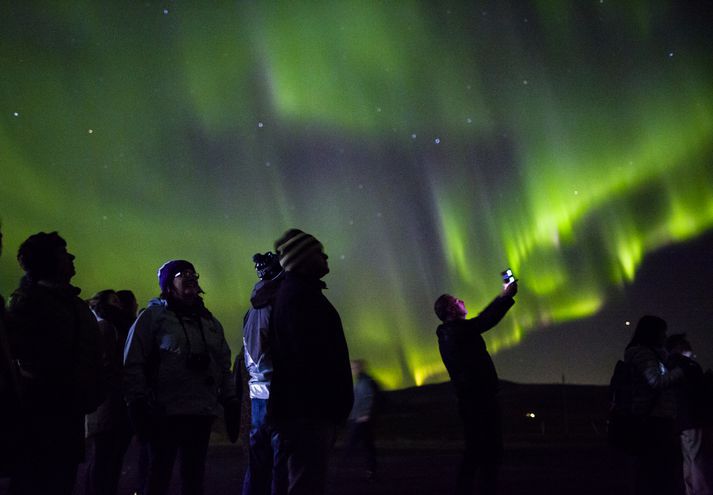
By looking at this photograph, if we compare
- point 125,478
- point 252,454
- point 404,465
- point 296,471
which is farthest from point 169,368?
point 404,465

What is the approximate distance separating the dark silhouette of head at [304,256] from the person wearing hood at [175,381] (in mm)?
1274

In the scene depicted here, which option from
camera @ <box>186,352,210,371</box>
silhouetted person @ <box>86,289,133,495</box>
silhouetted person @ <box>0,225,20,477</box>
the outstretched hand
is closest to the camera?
silhouetted person @ <box>0,225,20,477</box>

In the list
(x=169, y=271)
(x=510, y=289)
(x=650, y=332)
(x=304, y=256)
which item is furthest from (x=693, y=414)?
(x=304, y=256)

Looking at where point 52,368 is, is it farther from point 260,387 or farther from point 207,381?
point 260,387

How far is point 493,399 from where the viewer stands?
23.4ft

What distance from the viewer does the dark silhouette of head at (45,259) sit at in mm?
4441

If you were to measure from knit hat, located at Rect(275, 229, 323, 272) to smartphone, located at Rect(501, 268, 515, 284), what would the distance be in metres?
3.43

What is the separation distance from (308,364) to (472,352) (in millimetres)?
3333

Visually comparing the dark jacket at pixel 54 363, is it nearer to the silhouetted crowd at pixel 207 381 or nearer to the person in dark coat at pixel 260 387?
the silhouetted crowd at pixel 207 381

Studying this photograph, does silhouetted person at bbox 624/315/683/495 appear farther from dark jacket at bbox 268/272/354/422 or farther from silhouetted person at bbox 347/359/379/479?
silhouetted person at bbox 347/359/379/479

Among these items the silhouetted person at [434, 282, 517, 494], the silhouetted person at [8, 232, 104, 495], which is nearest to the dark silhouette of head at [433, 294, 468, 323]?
the silhouetted person at [434, 282, 517, 494]

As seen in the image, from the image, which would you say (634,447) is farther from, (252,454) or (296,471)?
(296,471)

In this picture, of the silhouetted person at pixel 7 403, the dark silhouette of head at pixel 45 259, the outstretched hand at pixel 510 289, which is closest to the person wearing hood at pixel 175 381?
the dark silhouette of head at pixel 45 259

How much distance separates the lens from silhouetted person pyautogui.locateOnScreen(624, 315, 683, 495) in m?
→ 6.78
